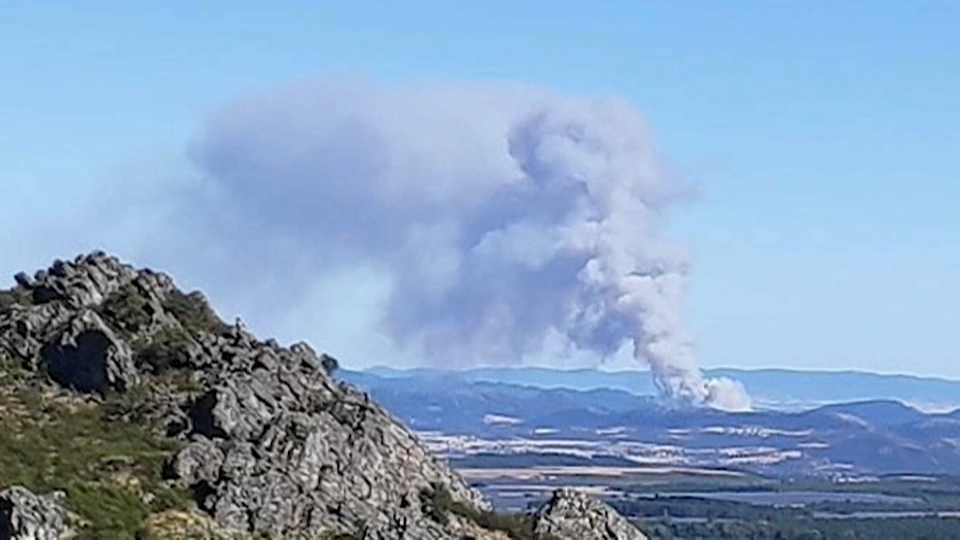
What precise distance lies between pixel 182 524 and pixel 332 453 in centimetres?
870

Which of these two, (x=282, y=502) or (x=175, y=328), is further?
(x=175, y=328)

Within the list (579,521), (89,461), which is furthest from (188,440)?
(579,521)

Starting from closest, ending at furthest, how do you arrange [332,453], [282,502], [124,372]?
[282,502]
[332,453]
[124,372]

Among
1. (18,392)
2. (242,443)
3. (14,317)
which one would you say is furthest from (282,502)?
(14,317)

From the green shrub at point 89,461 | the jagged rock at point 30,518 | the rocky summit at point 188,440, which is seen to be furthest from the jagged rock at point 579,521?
the jagged rock at point 30,518

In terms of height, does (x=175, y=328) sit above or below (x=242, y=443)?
above

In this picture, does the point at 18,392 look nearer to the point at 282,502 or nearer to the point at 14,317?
the point at 14,317

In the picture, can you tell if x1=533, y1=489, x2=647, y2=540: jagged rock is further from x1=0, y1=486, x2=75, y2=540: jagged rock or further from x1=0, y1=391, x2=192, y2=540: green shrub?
x1=0, y1=486, x2=75, y2=540: jagged rock

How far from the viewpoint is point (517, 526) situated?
70125 mm

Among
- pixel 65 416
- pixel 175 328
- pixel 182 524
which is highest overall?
pixel 175 328

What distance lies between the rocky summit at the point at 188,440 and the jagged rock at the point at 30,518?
0.04m

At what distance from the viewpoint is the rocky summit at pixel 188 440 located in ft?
199

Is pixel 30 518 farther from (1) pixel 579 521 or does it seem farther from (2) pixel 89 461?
(1) pixel 579 521

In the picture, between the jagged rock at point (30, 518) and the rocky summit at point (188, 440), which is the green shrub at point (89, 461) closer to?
the rocky summit at point (188, 440)
